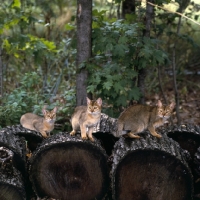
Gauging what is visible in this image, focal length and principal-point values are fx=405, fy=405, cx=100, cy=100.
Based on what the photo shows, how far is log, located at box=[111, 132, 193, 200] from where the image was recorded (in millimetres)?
→ 4645

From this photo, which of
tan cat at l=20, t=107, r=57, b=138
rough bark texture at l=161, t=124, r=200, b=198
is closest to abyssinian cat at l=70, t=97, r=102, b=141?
tan cat at l=20, t=107, r=57, b=138

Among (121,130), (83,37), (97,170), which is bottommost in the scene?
(97,170)

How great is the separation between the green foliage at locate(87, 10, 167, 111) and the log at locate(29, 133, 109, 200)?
1357 mm

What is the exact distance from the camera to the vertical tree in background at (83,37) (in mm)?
6402

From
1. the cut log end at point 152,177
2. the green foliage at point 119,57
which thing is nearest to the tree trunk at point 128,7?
the green foliage at point 119,57

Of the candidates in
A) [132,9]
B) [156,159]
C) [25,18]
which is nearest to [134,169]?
[156,159]

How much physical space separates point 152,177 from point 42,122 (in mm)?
2274

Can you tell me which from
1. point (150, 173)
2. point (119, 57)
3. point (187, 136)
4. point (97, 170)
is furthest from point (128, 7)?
point (150, 173)

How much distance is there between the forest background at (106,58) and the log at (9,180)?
6.00ft

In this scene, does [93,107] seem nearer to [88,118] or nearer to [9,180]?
[88,118]

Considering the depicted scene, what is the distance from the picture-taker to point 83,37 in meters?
6.45

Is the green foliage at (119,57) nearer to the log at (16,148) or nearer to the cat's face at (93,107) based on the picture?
the cat's face at (93,107)

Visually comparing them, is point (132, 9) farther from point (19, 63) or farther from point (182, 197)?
point (182, 197)

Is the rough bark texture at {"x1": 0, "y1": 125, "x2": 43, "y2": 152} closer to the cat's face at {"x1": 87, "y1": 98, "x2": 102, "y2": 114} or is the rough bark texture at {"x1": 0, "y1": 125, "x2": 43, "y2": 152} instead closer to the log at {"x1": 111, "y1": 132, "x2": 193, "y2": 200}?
the cat's face at {"x1": 87, "y1": 98, "x2": 102, "y2": 114}
